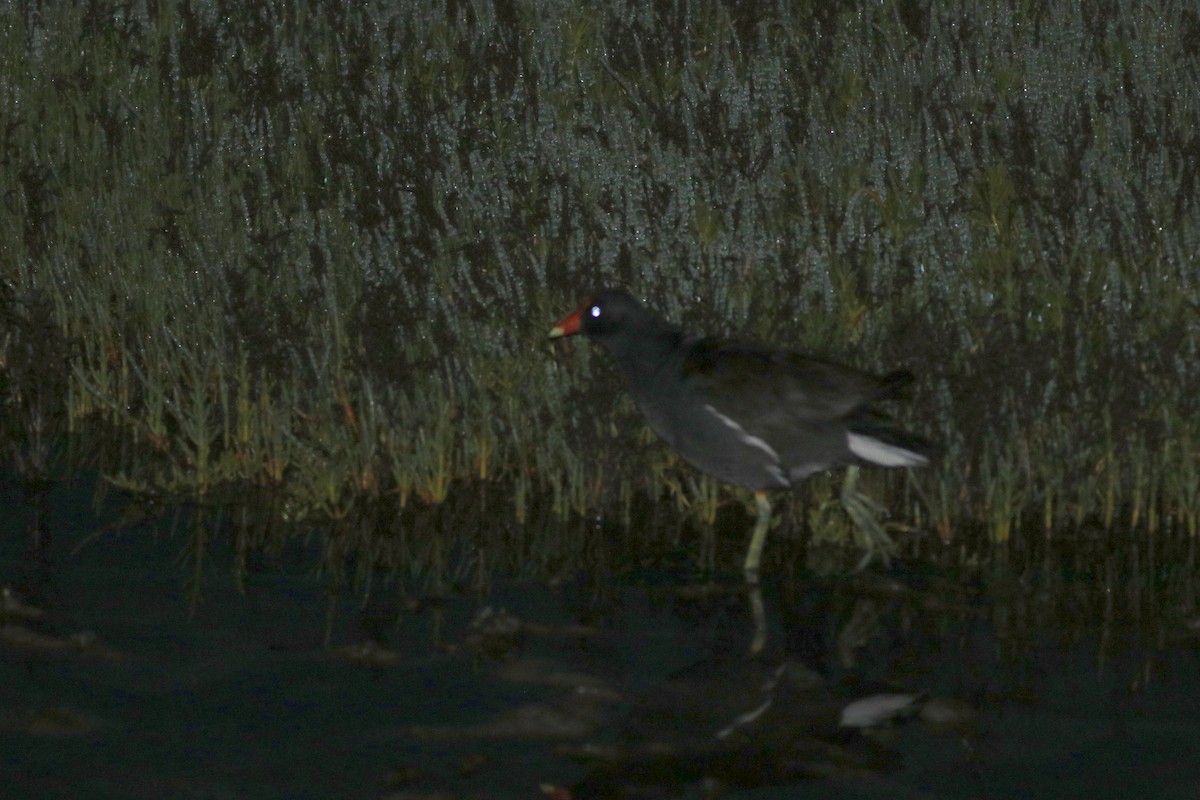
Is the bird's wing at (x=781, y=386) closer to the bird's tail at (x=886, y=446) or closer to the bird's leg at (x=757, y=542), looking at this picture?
the bird's tail at (x=886, y=446)

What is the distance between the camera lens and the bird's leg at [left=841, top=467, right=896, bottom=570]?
5.57 m

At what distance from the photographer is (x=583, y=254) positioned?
6836mm

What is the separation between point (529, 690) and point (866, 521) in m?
1.53

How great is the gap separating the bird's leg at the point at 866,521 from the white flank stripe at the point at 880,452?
198mm

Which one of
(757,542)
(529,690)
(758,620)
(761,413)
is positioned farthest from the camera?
(757,542)

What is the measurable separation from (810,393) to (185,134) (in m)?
3.95

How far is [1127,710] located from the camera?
4.49 meters

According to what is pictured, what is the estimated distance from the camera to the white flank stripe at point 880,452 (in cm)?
529

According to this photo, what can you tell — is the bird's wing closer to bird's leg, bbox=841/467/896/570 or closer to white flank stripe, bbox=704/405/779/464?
white flank stripe, bbox=704/405/779/464

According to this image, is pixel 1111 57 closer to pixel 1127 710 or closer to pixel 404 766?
pixel 1127 710

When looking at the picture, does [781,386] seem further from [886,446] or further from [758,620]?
[758,620]

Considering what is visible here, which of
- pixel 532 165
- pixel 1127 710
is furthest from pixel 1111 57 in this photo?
pixel 1127 710

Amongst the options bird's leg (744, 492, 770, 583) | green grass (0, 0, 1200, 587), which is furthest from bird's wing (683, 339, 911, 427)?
green grass (0, 0, 1200, 587)

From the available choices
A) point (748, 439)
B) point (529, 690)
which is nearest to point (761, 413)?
point (748, 439)
